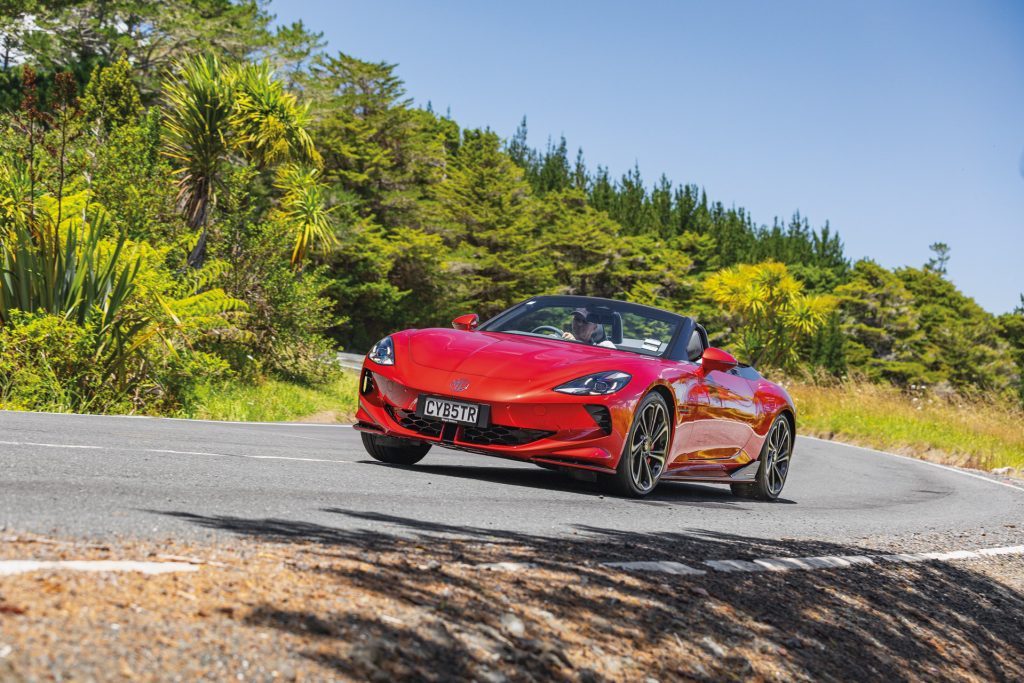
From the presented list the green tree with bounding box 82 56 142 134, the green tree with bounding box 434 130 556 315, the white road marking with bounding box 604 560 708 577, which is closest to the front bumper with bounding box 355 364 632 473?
the white road marking with bounding box 604 560 708 577

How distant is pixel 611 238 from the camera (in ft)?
252

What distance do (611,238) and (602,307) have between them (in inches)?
2700

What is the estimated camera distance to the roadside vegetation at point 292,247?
1360 centimetres

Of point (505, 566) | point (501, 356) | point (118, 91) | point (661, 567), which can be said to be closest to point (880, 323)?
point (118, 91)

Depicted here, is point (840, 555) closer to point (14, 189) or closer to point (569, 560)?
point (569, 560)

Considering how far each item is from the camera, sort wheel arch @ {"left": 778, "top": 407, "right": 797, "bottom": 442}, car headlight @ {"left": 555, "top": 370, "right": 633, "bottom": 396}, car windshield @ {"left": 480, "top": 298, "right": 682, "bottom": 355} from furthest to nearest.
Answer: wheel arch @ {"left": 778, "top": 407, "right": 797, "bottom": 442}
car windshield @ {"left": 480, "top": 298, "right": 682, "bottom": 355}
car headlight @ {"left": 555, "top": 370, "right": 633, "bottom": 396}

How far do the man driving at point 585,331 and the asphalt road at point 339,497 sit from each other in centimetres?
112

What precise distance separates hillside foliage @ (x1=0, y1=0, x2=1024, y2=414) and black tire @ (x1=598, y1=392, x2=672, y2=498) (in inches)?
306

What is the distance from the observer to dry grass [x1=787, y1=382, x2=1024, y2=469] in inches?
847

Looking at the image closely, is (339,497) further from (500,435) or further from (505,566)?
(505,566)

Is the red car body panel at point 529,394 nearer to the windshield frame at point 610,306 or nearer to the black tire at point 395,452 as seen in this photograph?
the windshield frame at point 610,306

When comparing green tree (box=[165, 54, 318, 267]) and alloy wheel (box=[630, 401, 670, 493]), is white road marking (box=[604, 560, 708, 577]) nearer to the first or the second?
alloy wheel (box=[630, 401, 670, 493])

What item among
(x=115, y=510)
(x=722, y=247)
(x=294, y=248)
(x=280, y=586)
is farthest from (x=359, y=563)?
(x=722, y=247)

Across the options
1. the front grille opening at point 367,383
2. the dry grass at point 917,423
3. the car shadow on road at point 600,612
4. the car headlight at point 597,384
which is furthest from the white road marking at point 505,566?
the dry grass at point 917,423
